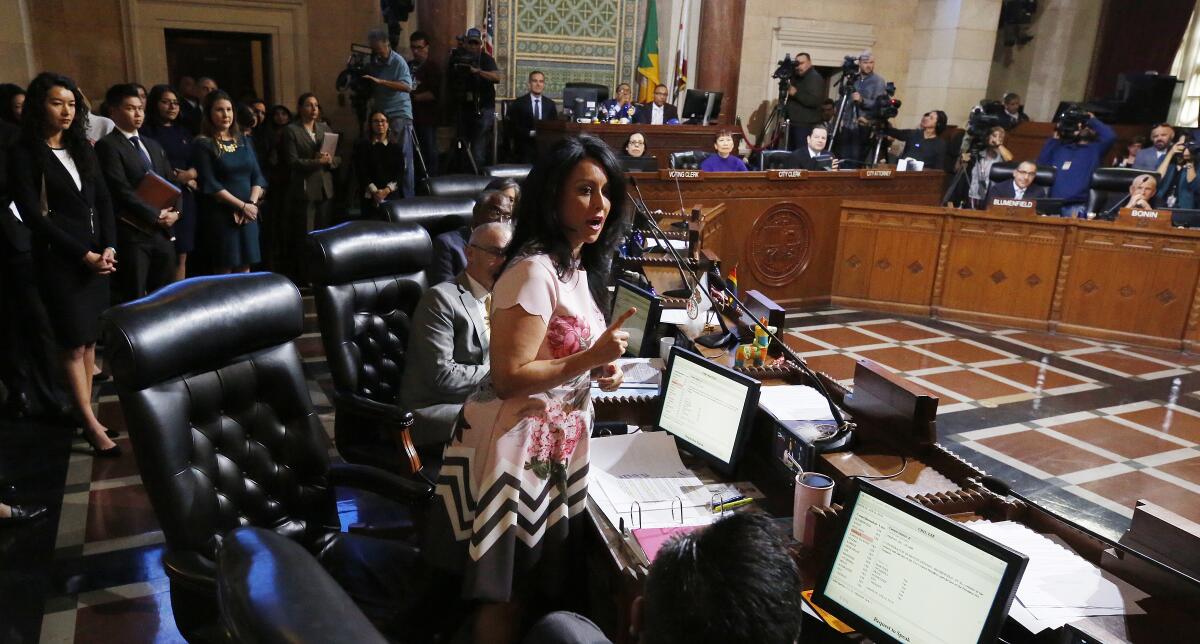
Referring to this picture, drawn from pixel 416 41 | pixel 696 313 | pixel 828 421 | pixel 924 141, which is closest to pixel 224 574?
pixel 828 421

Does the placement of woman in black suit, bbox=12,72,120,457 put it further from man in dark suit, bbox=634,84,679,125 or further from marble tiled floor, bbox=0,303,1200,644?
man in dark suit, bbox=634,84,679,125

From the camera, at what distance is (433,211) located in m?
3.62

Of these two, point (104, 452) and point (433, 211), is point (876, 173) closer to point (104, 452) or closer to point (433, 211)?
point (433, 211)

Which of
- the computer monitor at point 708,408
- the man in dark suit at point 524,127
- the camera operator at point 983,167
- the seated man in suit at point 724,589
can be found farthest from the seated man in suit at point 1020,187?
the seated man in suit at point 724,589

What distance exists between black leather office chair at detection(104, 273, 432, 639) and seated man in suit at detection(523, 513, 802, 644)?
101cm

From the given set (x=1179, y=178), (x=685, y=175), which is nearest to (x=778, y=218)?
(x=685, y=175)

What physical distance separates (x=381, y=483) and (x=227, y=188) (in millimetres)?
3428

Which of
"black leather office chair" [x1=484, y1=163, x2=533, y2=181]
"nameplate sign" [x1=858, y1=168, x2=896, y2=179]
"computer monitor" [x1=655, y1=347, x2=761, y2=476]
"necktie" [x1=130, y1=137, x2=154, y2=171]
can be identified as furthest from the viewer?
"nameplate sign" [x1=858, y1=168, x2=896, y2=179]

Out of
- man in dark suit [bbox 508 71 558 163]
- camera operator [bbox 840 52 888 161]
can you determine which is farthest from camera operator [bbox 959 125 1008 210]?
man in dark suit [bbox 508 71 558 163]

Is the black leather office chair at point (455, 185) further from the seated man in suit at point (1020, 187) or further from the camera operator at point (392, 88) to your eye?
the seated man in suit at point (1020, 187)

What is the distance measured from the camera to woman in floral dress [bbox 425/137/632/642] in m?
1.53

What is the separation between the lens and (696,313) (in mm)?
2988

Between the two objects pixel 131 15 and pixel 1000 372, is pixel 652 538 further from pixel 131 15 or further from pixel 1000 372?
pixel 131 15

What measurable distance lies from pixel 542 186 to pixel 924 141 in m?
7.63
